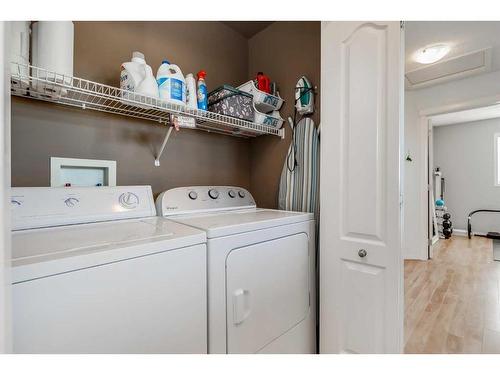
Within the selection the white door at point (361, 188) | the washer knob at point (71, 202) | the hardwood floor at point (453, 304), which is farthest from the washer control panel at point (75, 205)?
the hardwood floor at point (453, 304)

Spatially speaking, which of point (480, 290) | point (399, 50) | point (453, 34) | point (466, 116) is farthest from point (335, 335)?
point (466, 116)

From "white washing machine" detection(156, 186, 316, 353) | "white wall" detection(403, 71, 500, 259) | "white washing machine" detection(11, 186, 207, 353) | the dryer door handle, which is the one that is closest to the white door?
"white washing machine" detection(156, 186, 316, 353)

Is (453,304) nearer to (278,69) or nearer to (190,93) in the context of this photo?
(278,69)

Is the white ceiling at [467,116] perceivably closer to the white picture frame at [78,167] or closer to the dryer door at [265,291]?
the dryer door at [265,291]

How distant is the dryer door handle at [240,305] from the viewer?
1.09 m

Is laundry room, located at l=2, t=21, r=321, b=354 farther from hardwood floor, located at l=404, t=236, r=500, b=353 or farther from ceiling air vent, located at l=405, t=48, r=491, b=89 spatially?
ceiling air vent, located at l=405, t=48, r=491, b=89

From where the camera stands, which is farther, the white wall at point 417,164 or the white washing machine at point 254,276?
the white wall at point 417,164

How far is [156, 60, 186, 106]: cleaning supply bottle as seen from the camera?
1325 mm

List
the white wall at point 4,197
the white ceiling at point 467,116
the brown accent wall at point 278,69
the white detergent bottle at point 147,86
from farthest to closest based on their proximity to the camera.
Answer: the white ceiling at point 467,116, the brown accent wall at point 278,69, the white detergent bottle at point 147,86, the white wall at point 4,197

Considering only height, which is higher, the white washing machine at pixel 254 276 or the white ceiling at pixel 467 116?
the white ceiling at pixel 467 116

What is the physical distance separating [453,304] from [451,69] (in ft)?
9.65

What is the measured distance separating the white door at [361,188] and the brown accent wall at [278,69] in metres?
0.36

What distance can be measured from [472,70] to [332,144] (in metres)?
3.35
